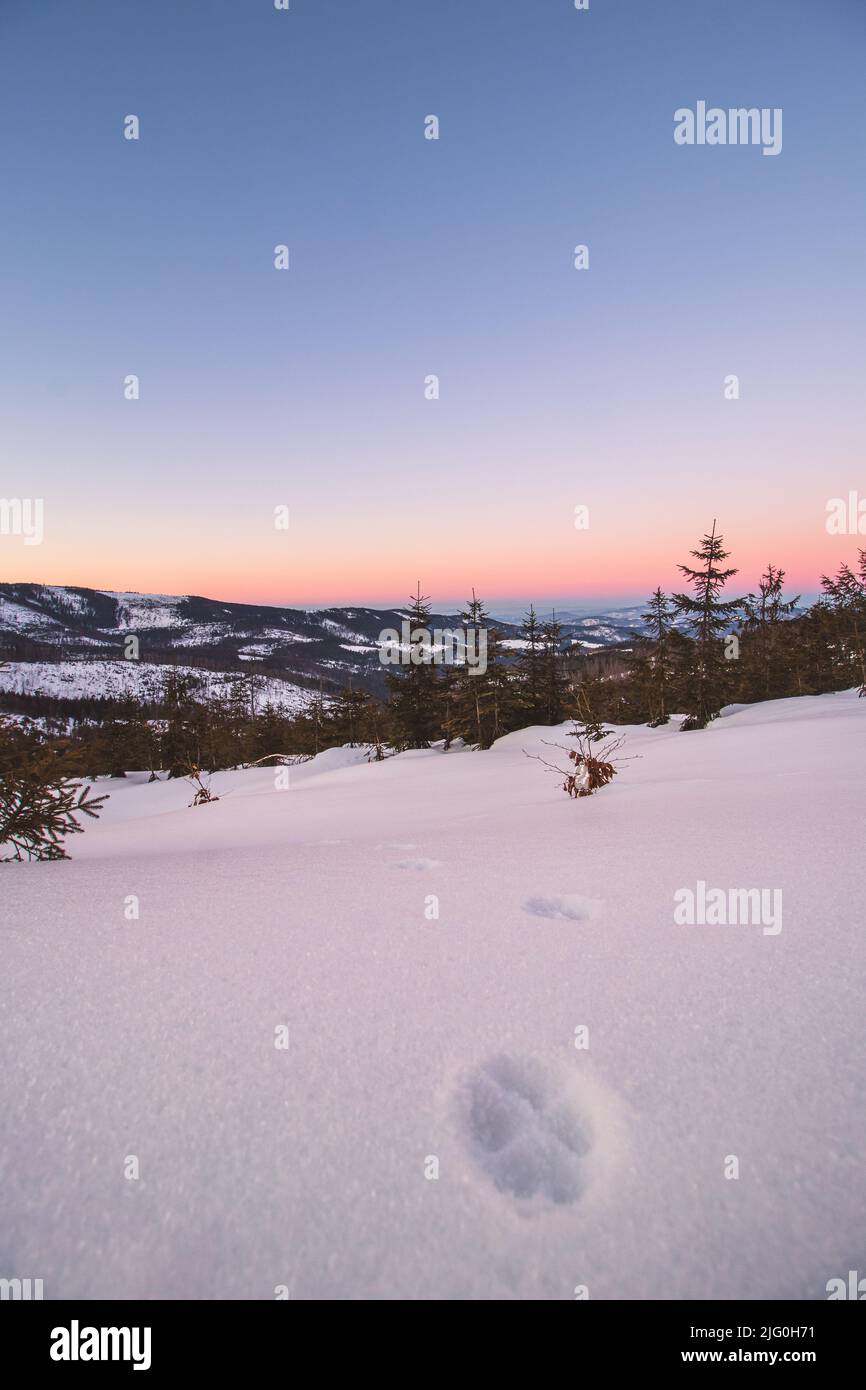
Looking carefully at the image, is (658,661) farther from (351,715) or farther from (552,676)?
(351,715)

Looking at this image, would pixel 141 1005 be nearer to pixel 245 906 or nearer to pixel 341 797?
pixel 245 906

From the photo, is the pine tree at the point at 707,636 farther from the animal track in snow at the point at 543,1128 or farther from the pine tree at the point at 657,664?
the animal track in snow at the point at 543,1128

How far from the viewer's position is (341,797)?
8641 mm

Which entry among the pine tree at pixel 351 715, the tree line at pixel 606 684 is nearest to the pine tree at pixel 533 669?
the tree line at pixel 606 684

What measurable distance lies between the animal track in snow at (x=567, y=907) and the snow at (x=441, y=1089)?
0.04ft

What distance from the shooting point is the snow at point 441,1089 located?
1.01 m

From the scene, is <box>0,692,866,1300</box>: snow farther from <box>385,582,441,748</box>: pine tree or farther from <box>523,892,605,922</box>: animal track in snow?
<box>385,582,441,748</box>: pine tree

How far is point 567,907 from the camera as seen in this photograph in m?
2.37

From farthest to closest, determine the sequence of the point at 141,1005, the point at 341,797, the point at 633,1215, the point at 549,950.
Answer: the point at 341,797 → the point at 549,950 → the point at 141,1005 → the point at 633,1215

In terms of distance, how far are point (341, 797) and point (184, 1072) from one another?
735 centimetres

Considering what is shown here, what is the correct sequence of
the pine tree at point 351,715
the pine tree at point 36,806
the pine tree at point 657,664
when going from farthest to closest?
the pine tree at point 351,715 < the pine tree at point 657,664 < the pine tree at point 36,806

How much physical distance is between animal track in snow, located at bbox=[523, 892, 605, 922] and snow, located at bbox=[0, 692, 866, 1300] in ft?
0.04
